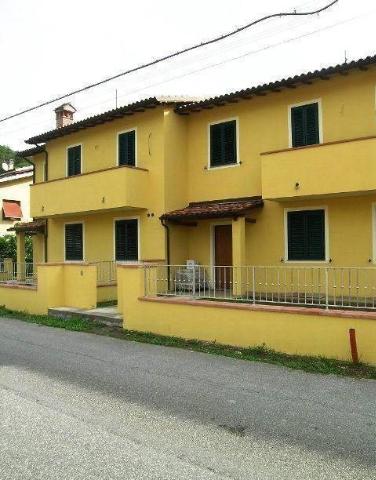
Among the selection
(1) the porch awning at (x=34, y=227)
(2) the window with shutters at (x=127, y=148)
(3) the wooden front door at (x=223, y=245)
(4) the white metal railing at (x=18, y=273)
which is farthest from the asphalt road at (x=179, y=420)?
(1) the porch awning at (x=34, y=227)

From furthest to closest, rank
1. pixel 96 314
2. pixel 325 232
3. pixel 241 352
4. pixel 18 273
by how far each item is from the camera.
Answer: pixel 18 273
pixel 325 232
pixel 96 314
pixel 241 352

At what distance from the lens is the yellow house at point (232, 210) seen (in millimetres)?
8992

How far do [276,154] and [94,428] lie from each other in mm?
8958

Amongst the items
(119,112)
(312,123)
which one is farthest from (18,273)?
(312,123)

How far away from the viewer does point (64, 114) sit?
68.5 ft

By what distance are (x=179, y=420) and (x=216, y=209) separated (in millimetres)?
8571

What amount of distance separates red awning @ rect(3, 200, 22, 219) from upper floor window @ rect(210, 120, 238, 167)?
16866mm

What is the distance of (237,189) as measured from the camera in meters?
13.8

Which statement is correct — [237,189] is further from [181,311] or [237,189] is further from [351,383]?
[351,383]

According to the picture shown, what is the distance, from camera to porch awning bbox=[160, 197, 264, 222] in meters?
12.5

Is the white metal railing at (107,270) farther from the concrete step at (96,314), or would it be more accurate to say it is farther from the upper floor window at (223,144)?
the upper floor window at (223,144)

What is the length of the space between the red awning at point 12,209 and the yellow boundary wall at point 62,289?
563 inches

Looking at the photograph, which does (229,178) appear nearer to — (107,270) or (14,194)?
(107,270)

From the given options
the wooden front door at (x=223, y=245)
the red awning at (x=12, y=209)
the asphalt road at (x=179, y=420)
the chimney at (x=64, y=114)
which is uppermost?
the chimney at (x=64, y=114)
